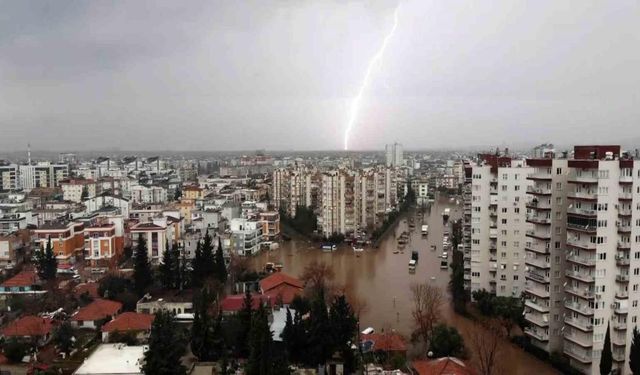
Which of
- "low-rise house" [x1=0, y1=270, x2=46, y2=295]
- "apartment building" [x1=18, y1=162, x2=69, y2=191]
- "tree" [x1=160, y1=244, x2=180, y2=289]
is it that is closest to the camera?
"tree" [x1=160, y1=244, x2=180, y2=289]

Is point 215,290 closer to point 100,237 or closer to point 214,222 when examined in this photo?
point 100,237

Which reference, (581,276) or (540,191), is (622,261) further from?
(540,191)

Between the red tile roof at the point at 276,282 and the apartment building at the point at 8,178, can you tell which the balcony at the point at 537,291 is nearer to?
the red tile roof at the point at 276,282

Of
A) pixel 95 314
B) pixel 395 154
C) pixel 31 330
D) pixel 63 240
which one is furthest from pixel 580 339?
pixel 395 154

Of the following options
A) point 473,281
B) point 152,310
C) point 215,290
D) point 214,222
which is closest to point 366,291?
point 473,281

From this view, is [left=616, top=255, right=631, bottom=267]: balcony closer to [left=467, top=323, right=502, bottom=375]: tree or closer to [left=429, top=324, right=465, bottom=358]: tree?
[left=467, top=323, right=502, bottom=375]: tree

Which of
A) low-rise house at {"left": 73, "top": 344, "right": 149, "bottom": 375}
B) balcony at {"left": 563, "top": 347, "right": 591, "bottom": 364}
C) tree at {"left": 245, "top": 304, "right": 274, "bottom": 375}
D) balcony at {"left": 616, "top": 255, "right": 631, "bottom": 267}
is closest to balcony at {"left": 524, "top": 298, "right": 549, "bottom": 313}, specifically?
balcony at {"left": 563, "top": 347, "right": 591, "bottom": 364}
